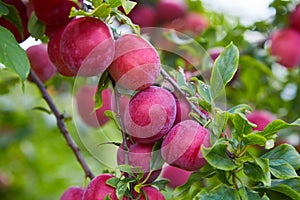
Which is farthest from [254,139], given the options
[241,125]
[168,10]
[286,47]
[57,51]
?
[168,10]

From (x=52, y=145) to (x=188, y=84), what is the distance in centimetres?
136

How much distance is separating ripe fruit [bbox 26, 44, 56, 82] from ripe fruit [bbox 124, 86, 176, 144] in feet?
1.30

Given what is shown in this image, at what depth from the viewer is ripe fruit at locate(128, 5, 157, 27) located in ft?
5.43

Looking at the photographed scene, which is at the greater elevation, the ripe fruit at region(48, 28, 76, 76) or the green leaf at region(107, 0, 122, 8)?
the green leaf at region(107, 0, 122, 8)

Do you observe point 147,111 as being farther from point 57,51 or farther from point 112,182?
point 57,51

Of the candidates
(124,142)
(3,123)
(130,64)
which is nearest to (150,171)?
(124,142)

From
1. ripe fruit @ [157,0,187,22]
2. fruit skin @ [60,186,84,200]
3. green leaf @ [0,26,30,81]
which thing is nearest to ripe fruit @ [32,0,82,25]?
green leaf @ [0,26,30,81]

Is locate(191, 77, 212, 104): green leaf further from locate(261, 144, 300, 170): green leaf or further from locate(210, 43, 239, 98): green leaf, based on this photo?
locate(261, 144, 300, 170): green leaf

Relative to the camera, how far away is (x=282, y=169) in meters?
0.84

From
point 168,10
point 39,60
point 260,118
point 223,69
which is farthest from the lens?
point 168,10

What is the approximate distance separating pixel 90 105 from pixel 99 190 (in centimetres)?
60

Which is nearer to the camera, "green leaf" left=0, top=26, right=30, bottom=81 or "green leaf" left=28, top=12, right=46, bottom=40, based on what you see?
"green leaf" left=0, top=26, right=30, bottom=81

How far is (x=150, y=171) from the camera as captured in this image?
0.86 m

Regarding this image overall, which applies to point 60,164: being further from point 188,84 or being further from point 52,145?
point 188,84
